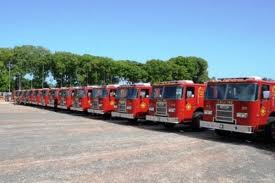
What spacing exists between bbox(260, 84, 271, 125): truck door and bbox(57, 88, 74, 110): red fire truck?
2311cm

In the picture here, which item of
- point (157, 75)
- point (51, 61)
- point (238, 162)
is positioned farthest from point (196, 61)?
point (238, 162)

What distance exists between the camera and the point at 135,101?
26906mm

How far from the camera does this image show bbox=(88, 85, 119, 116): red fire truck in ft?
104

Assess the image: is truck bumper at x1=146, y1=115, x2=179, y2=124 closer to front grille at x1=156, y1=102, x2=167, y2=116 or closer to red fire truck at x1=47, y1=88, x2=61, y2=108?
front grille at x1=156, y1=102, x2=167, y2=116

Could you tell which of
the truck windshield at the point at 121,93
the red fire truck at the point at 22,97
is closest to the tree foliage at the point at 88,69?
the red fire truck at the point at 22,97

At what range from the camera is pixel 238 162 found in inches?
531

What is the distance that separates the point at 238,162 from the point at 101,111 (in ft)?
63.0

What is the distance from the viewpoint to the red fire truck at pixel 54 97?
43781mm

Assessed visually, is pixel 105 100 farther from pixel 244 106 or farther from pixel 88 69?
pixel 88 69

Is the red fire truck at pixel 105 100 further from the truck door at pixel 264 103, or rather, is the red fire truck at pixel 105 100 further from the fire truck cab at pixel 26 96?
the fire truck cab at pixel 26 96

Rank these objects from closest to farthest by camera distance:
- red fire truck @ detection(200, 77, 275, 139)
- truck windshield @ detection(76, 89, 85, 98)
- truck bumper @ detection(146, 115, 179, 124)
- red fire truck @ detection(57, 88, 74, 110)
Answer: red fire truck @ detection(200, 77, 275, 139) → truck bumper @ detection(146, 115, 179, 124) → truck windshield @ detection(76, 89, 85, 98) → red fire truck @ detection(57, 88, 74, 110)

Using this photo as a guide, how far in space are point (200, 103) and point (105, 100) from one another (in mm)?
10127

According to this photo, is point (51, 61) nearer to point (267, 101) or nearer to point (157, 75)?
point (157, 75)

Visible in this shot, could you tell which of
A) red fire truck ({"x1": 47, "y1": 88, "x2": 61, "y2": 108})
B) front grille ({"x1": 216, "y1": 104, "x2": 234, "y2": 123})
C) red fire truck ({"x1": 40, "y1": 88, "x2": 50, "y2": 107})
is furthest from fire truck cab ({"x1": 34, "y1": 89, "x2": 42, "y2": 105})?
front grille ({"x1": 216, "y1": 104, "x2": 234, "y2": 123})
